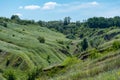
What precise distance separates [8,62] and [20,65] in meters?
9.48

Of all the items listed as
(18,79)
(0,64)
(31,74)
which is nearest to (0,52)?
(0,64)

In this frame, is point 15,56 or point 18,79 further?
point 15,56

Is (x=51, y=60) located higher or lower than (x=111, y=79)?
Answer: lower

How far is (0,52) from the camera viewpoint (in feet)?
614

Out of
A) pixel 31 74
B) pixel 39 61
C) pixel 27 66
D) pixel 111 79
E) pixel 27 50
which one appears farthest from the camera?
pixel 27 50

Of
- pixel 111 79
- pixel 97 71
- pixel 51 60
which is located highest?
pixel 111 79

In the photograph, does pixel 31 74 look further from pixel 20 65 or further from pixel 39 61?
pixel 39 61

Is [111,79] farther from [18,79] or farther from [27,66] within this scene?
[27,66]

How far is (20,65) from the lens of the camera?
174m

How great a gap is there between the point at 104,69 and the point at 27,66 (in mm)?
150185

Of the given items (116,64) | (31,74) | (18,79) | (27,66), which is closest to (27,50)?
(27,66)

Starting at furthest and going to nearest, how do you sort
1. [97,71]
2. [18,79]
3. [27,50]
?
[27,50] → [18,79] → [97,71]

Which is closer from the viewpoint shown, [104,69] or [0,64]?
[104,69]

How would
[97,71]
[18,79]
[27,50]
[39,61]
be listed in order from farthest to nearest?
[27,50]
[39,61]
[18,79]
[97,71]
